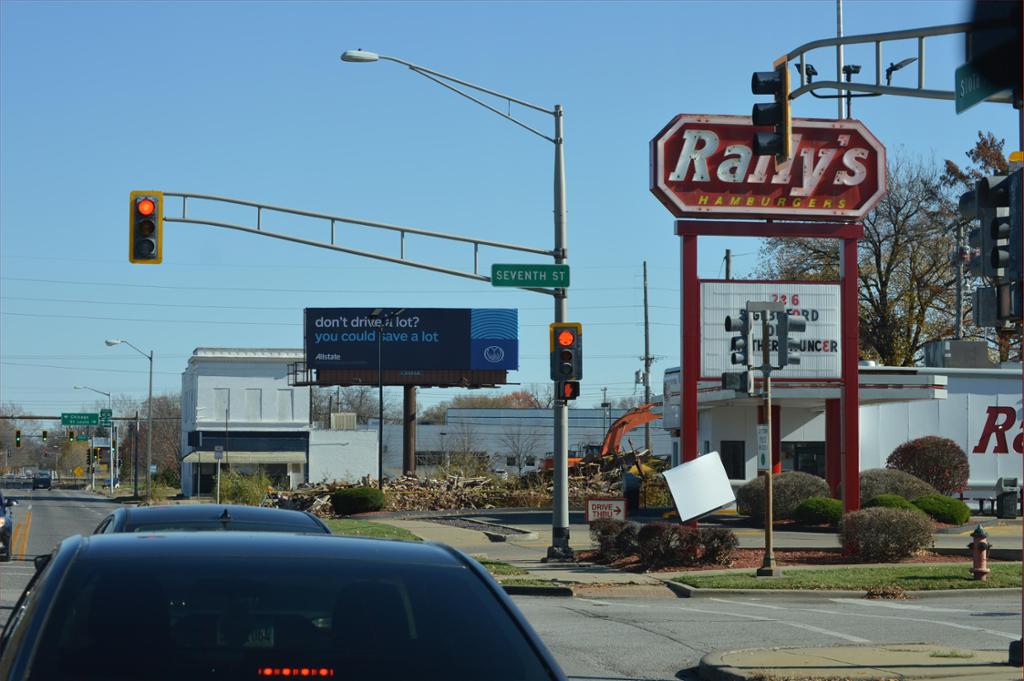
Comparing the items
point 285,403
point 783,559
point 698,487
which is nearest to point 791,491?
point 783,559

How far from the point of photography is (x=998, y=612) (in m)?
18.3

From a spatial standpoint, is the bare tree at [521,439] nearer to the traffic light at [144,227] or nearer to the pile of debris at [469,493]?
the pile of debris at [469,493]

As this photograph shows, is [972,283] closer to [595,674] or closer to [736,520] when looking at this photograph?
[736,520]

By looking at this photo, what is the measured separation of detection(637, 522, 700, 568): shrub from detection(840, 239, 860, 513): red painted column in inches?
228

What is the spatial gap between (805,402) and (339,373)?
36.3 metres

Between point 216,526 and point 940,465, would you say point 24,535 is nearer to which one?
point 940,465

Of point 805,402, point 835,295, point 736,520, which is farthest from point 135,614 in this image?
point 805,402

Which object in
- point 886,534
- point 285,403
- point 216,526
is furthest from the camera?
point 285,403

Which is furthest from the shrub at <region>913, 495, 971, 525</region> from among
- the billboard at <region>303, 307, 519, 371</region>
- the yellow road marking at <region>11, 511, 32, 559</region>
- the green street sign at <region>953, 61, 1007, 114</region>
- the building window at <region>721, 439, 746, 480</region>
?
the billboard at <region>303, 307, 519, 371</region>

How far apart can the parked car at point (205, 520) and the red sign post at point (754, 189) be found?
19328mm

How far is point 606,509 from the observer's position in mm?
27109

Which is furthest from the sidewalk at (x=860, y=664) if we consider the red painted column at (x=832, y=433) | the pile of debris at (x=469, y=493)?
the pile of debris at (x=469, y=493)

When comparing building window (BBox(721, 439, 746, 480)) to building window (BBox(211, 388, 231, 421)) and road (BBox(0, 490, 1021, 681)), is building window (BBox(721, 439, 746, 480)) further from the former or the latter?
building window (BBox(211, 388, 231, 421))

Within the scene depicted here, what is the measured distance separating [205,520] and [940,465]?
36.4 m
